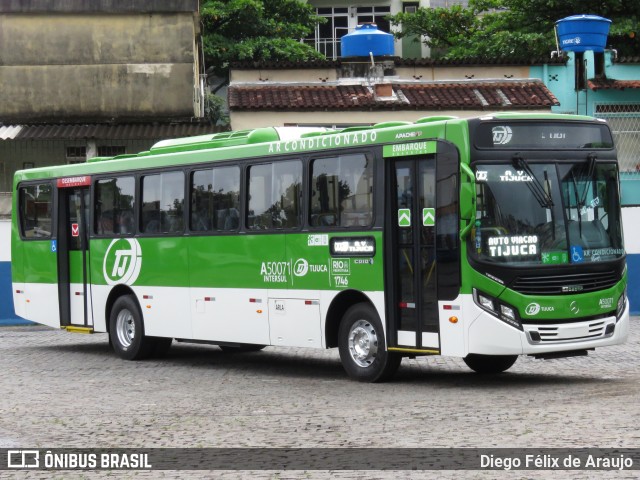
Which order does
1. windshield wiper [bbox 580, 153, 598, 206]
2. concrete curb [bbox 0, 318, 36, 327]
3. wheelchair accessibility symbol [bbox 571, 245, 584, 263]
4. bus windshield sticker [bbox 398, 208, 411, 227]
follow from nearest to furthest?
wheelchair accessibility symbol [bbox 571, 245, 584, 263], windshield wiper [bbox 580, 153, 598, 206], bus windshield sticker [bbox 398, 208, 411, 227], concrete curb [bbox 0, 318, 36, 327]

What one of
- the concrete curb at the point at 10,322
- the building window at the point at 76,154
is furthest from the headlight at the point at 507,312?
the building window at the point at 76,154

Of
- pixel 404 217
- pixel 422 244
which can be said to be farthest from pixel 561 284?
pixel 404 217

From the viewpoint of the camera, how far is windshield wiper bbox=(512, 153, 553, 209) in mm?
14906

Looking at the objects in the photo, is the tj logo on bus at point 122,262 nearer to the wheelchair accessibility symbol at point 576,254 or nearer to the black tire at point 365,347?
the black tire at point 365,347

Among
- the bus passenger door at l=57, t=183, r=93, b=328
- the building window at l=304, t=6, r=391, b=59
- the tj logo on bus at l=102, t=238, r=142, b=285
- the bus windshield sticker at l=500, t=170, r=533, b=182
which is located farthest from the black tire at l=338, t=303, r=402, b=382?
the building window at l=304, t=6, r=391, b=59

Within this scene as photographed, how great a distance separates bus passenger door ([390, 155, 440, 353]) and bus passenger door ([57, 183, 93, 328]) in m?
7.85

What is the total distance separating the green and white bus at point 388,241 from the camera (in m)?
14.7

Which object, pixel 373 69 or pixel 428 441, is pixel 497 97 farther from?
pixel 428 441

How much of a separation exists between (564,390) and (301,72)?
70.6 ft

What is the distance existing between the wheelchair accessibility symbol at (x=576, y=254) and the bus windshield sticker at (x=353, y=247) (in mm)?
2279

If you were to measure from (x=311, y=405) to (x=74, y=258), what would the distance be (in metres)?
9.54

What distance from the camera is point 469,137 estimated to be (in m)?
14.7

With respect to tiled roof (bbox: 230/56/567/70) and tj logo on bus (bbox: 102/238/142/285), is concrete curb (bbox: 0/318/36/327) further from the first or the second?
tiled roof (bbox: 230/56/567/70)

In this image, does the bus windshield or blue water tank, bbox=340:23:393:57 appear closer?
the bus windshield
